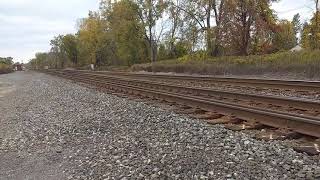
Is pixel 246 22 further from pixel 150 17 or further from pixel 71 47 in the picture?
pixel 71 47

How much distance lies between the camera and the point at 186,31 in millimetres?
42875

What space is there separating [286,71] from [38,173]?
1786cm

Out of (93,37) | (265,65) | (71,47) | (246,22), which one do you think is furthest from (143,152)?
(71,47)

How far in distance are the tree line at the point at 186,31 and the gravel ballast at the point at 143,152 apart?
2845cm

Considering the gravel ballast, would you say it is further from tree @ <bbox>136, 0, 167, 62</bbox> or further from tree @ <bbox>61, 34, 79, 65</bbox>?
tree @ <bbox>61, 34, 79, 65</bbox>

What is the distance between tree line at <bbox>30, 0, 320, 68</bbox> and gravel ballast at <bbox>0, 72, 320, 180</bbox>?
28452 mm

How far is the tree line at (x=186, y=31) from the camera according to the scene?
36781 mm

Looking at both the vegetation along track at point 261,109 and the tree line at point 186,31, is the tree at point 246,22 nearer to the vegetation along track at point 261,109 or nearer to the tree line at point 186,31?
the tree line at point 186,31

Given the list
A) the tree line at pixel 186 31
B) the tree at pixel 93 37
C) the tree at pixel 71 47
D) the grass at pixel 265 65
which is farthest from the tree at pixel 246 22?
the tree at pixel 71 47

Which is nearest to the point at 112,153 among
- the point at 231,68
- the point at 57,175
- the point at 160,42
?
the point at 57,175

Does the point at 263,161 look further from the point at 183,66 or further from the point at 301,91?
the point at 183,66

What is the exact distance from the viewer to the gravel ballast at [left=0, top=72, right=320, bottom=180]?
16.3 ft

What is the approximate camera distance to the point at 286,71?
2139 cm

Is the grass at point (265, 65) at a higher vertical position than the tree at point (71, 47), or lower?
lower
